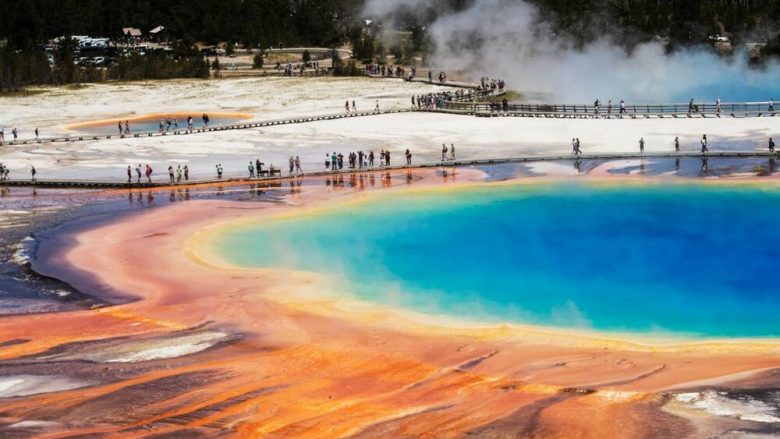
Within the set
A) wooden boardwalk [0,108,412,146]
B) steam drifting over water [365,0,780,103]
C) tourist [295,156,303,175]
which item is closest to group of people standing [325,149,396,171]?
tourist [295,156,303,175]

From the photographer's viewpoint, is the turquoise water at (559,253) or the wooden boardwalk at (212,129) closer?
the turquoise water at (559,253)

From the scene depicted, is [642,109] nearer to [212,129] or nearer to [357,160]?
[357,160]

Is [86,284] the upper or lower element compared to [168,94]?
lower

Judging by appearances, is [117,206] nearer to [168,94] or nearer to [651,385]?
[651,385]

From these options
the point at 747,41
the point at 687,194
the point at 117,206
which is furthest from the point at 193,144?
the point at 747,41

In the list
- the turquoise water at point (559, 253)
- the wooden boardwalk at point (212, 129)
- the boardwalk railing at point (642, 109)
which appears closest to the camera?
the turquoise water at point (559, 253)

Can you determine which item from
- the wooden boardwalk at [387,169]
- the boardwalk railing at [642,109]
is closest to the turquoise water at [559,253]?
the wooden boardwalk at [387,169]

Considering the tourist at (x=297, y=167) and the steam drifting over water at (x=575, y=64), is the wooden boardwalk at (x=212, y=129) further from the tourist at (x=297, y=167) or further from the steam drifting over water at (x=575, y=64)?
the steam drifting over water at (x=575, y=64)
